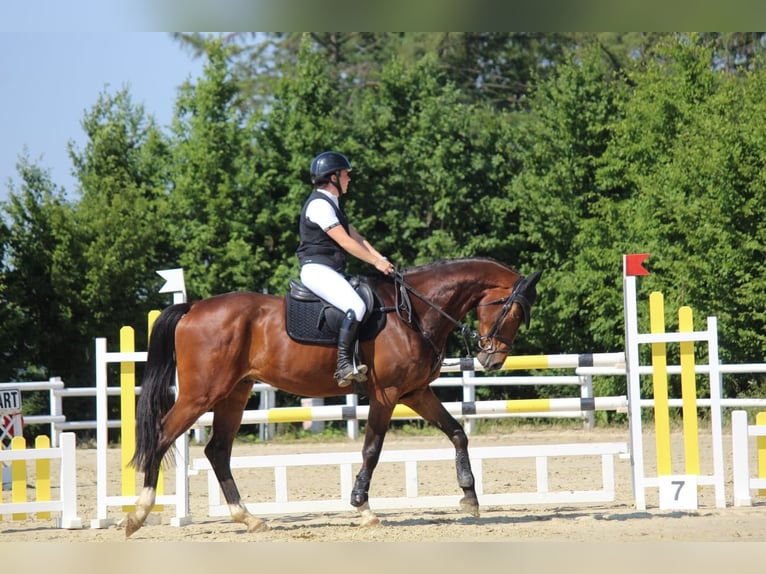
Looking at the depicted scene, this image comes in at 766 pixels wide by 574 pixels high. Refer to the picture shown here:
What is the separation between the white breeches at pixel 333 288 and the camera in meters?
6.59

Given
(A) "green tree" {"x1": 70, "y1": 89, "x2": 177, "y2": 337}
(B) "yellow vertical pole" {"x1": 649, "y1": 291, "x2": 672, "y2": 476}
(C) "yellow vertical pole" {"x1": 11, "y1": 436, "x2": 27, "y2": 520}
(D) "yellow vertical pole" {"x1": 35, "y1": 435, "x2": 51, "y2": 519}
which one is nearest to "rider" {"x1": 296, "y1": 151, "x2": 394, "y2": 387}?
(B) "yellow vertical pole" {"x1": 649, "y1": 291, "x2": 672, "y2": 476}

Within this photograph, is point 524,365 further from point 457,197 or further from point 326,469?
point 457,197

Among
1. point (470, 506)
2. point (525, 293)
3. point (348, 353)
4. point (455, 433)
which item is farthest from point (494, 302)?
point (470, 506)

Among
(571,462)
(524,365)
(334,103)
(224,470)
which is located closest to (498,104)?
(334,103)

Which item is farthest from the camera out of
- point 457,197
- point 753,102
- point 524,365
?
point 457,197

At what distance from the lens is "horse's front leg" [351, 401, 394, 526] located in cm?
670

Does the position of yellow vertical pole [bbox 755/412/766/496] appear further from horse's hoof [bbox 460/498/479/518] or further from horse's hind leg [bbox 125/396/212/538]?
horse's hind leg [bbox 125/396/212/538]

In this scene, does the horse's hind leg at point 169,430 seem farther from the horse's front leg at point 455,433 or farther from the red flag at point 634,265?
the red flag at point 634,265

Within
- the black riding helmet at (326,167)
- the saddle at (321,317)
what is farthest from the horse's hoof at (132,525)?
the black riding helmet at (326,167)

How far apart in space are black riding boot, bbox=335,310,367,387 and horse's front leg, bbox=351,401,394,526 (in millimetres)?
323

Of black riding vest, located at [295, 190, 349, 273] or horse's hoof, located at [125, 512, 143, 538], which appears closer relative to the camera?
horse's hoof, located at [125, 512, 143, 538]

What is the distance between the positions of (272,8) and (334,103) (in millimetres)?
21426

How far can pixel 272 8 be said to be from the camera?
1670 mm

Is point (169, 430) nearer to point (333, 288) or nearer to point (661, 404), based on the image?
point (333, 288)
